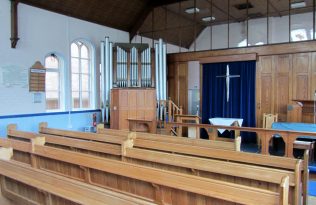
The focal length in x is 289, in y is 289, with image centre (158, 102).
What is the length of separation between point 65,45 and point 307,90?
6373 millimetres

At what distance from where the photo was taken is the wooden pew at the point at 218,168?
2027 millimetres

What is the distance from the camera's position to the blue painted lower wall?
6.24 m

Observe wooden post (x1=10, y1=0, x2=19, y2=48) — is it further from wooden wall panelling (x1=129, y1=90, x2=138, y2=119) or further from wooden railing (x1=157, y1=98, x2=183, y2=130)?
wooden railing (x1=157, y1=98, x2=183, y2=130)

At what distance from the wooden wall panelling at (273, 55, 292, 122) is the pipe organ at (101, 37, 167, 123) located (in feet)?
10.2

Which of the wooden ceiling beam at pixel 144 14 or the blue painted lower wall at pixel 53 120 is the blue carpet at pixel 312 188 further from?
the wooden ceiling beam at pixel 144 14

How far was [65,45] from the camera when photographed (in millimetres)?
7402

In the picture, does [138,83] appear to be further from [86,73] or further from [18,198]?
[18,198]

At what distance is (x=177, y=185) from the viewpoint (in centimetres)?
182

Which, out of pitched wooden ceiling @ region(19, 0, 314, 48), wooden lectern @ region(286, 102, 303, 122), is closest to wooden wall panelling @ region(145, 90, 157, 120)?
pitched wooden ceiling @ region(19, 0, 314, 48)

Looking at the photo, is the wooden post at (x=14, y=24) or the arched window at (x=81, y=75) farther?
the arched window at (x=81, y=75)

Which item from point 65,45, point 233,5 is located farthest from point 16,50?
point 233,5

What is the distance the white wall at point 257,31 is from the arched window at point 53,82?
623cm

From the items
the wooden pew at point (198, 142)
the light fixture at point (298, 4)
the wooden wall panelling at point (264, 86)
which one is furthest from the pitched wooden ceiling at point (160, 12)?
the wooden pew at point (198, 142)

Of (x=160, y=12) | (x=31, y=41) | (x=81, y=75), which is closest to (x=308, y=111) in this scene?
(x=160, y=12)
